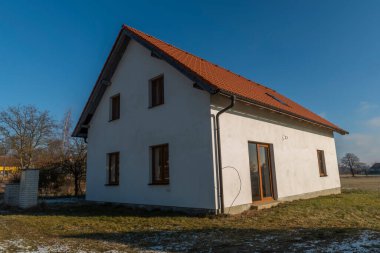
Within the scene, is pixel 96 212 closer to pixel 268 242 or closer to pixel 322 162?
pixel 268 242

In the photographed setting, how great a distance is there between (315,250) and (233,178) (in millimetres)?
4274

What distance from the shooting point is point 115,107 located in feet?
41.9

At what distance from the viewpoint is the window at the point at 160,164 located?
9617 millimetres

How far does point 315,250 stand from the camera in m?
4.41

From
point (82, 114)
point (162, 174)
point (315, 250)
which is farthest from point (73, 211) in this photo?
point (315, 250)

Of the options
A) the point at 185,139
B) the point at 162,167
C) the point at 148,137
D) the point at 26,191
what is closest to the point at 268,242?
the point at 185,139

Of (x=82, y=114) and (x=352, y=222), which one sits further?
(x=82, y=114)

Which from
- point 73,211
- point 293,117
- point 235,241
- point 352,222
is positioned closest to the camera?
point 235,241

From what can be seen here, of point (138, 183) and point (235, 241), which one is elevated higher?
point (138, 183)

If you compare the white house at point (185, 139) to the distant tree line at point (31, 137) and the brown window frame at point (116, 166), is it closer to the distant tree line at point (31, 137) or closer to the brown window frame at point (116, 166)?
the brown window frame at point (116, 166)

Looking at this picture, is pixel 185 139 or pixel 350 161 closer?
pixel 185 139

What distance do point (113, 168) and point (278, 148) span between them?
7.02 meters

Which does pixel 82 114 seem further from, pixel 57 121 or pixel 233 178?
pixel 57 121

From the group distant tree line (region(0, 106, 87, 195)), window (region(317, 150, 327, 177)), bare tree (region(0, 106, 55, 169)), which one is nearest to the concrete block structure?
distant tree line (region(0, 106, 87, 195))
